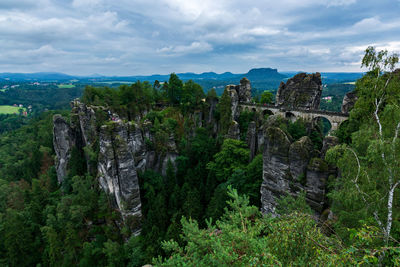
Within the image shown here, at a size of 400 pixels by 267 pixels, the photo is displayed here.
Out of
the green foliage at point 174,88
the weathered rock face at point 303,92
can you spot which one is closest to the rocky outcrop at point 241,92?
the weathered rock face at point 303,92

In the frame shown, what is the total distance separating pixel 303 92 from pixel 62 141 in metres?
46.0

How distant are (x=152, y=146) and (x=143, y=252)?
15.4 m

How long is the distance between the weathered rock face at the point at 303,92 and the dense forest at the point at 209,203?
5641 mm

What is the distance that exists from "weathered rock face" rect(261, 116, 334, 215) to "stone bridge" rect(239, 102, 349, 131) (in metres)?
17.8

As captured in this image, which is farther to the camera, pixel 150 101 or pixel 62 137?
pixel 150 101

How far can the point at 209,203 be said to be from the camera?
2600 cm

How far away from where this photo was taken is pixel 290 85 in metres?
40.0

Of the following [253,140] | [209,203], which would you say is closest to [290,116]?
[253,140]

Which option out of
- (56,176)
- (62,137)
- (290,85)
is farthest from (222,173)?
(56,176)

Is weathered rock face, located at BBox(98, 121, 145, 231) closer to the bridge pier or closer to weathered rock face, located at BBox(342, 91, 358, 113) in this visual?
the bridge pier

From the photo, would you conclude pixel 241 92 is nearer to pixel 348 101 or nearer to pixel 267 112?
pixel 267 112

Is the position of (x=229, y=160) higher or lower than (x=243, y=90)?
lower

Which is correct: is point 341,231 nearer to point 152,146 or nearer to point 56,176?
point 152,146

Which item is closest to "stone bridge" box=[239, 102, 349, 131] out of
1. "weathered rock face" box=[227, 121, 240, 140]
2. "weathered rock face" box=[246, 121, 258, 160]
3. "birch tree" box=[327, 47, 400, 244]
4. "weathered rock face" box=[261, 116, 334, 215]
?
"weathered rock face" box=[227, 121, 240, 140]
